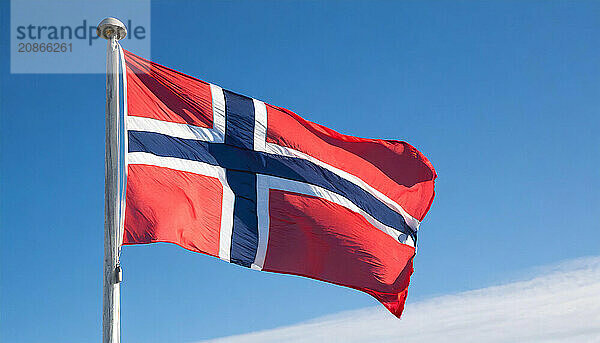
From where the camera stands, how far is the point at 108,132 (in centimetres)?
1091

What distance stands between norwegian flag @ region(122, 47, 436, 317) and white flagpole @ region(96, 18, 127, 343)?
224 mm

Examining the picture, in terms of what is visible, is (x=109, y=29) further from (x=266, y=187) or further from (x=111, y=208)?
(x=266, y=187)

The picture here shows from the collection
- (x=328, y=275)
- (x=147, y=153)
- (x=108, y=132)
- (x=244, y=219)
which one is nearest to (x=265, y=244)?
(x=244, y=219)

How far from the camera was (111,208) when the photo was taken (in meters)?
10.6

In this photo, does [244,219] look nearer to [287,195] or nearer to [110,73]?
[287,195]

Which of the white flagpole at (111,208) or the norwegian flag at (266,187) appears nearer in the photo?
the white flagpole at (111,208)

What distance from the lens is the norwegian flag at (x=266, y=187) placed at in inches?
461

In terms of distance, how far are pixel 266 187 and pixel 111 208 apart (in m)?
3.70

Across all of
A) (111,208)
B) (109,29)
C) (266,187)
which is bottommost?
(111,208)

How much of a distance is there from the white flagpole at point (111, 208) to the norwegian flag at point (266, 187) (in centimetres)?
22

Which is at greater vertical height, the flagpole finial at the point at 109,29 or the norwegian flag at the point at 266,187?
the flagpole finial at the point at 109,29

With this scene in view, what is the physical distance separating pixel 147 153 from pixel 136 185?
0.74 metres

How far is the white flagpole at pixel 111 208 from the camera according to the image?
34.2 feet

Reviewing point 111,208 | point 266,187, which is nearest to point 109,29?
point 111,208
